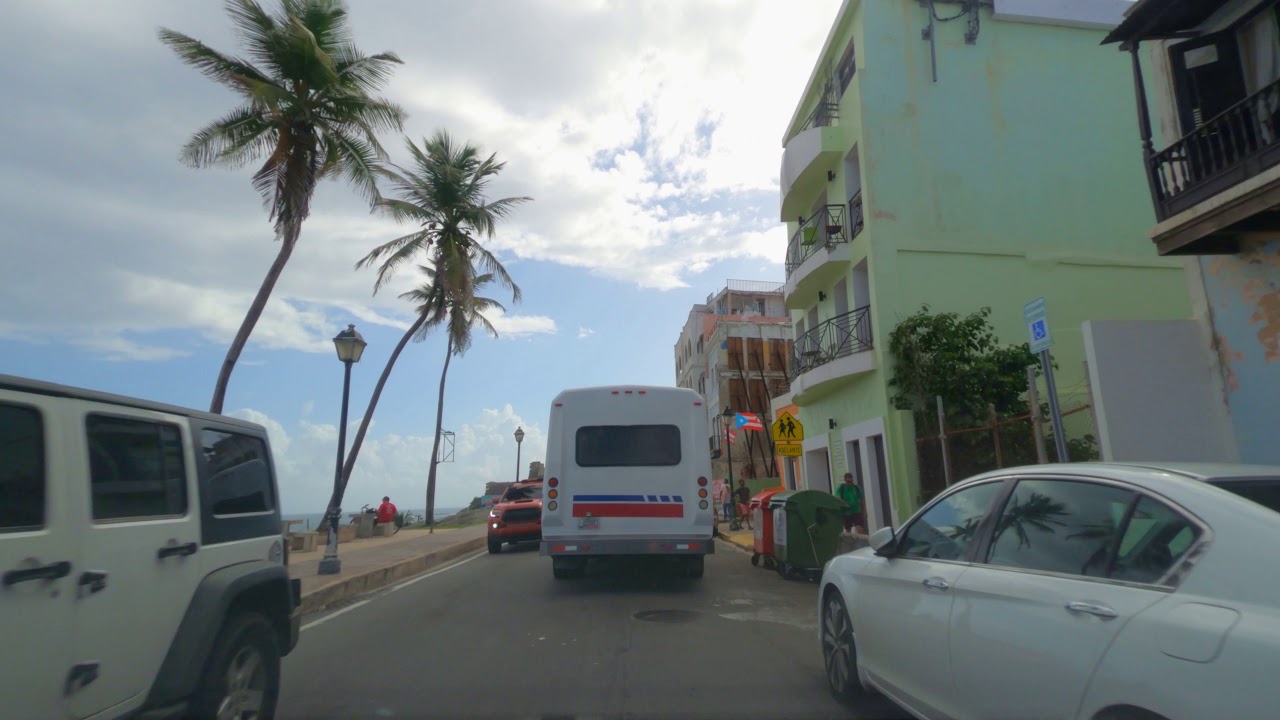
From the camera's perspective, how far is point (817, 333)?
67.1 ft

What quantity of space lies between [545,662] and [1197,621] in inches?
202

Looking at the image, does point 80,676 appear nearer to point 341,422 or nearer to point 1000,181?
point 341,422

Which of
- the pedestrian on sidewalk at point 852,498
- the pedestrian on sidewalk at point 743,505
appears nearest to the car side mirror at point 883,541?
the pedestrian on sidewalk at point 852,498

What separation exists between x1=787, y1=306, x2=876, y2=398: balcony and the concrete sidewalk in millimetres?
9492

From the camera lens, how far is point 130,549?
356 centimetres

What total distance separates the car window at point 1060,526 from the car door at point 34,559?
13.3ft

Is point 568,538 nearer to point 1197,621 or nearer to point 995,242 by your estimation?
point 1197,621

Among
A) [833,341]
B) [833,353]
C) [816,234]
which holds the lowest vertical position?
[833,353]

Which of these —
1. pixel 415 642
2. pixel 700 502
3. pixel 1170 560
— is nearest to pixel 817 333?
pixel 700 502

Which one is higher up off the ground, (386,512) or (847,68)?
(847,68)

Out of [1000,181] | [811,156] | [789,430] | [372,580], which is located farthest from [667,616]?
[1000,181]

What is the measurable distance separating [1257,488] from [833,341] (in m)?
16.5

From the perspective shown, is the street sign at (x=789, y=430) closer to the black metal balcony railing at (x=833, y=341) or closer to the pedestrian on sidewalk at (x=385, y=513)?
the black metal balcony railing at (x=833, y=341)

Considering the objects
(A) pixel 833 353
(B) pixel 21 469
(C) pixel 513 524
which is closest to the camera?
(B) pixel 21 469
